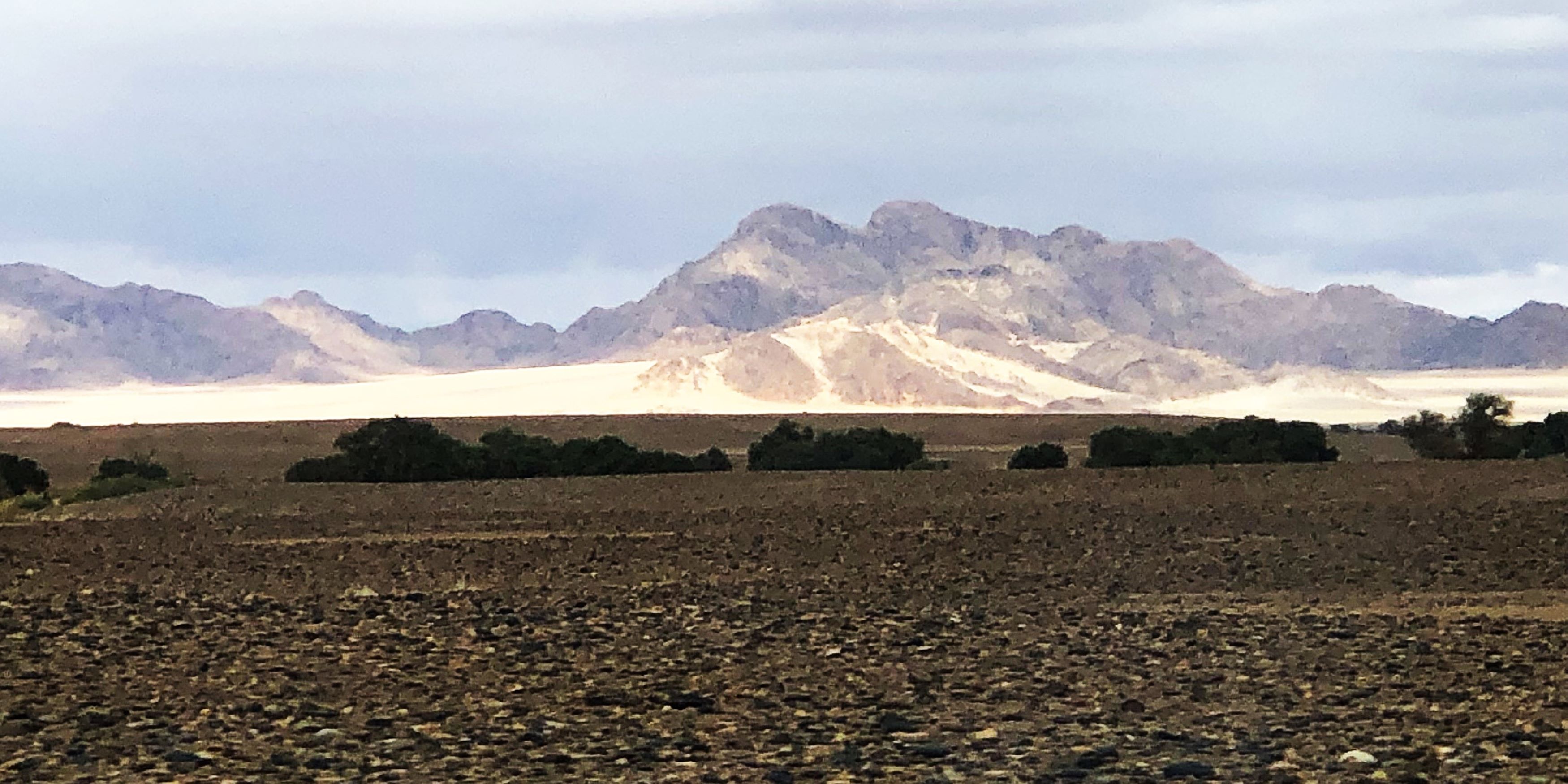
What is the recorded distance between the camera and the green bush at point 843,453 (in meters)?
57.7

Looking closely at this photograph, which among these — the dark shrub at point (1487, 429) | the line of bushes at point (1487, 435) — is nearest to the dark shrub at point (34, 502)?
the line of bushes at point (1487, 435)

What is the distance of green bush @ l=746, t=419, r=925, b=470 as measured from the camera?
57.7m

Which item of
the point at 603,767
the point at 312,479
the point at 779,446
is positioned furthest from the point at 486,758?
the point at 779,446

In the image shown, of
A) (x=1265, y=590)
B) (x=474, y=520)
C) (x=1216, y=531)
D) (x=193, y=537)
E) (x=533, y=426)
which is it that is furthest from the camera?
(x=533, y=426)

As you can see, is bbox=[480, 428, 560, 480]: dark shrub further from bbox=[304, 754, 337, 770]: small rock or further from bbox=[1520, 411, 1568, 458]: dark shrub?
bbox=[304, 754, 337, 770]: small rock

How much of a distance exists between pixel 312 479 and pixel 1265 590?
35610 mm

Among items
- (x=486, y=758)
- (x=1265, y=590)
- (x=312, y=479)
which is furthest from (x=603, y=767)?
(x=312, y=479)

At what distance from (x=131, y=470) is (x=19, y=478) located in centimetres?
851

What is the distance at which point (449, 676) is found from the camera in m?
16.3

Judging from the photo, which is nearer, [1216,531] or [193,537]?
[1216,531]

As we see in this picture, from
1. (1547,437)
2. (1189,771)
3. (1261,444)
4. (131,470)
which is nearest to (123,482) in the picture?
(131,470)

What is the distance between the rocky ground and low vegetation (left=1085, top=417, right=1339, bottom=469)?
18.7 metres

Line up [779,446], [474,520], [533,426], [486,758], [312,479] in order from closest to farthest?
[486,758]
[474,520]
[312,479]
[779,446]
[533,426]

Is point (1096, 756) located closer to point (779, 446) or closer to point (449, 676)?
point (449, 676)
